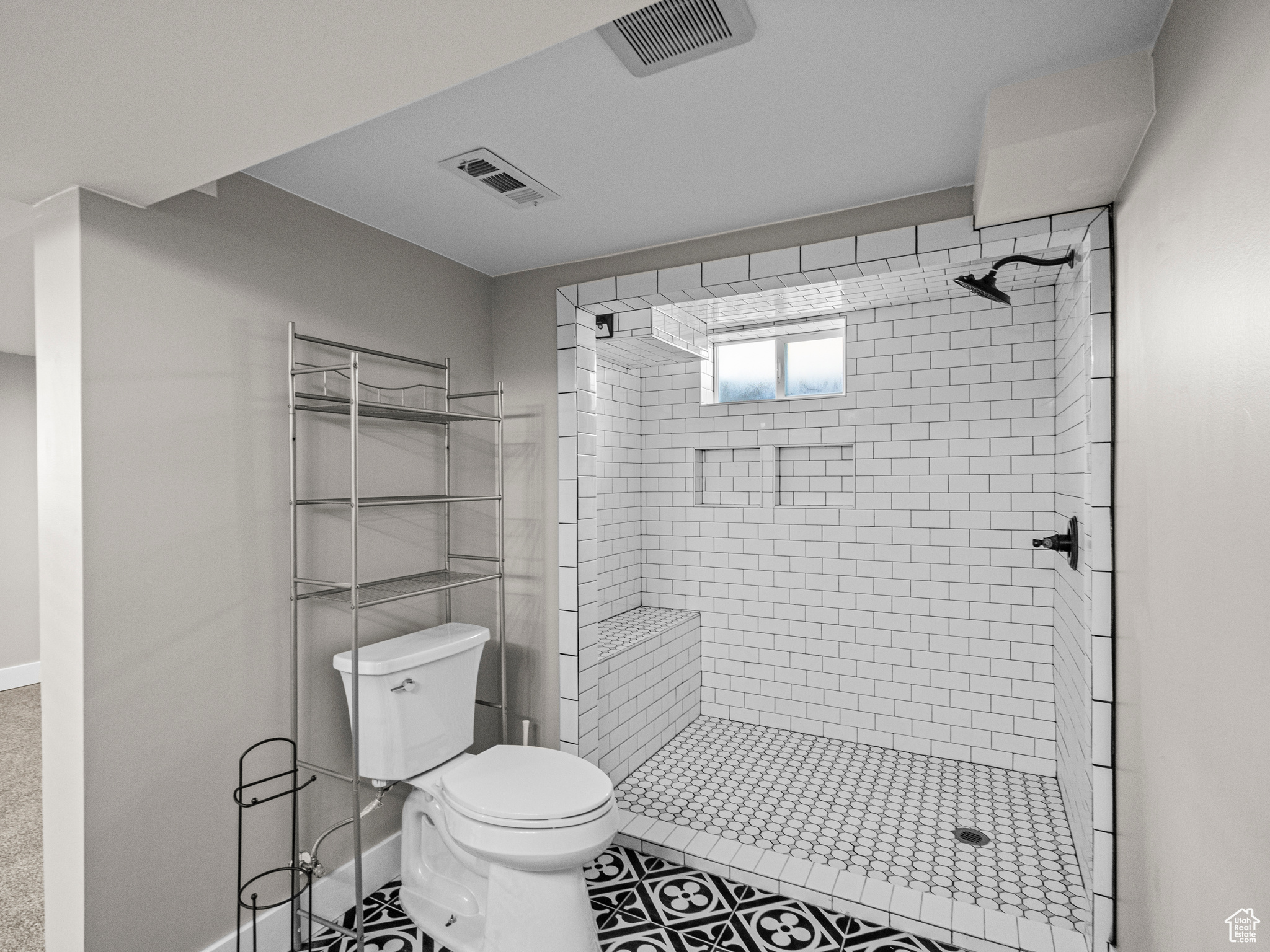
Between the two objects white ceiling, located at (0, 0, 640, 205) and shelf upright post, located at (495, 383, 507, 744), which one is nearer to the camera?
white ceiling, located at (0, 0, 640, 205)

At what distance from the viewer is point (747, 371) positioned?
377cm

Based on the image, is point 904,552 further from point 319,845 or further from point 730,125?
point 319,845

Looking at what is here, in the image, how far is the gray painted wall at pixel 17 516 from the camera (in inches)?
177

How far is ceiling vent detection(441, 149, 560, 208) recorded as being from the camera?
1.78 meters

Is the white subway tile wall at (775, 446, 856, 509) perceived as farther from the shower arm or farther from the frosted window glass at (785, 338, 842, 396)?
the shower arm

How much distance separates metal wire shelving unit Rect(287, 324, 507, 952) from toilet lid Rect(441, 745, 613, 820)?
28cm

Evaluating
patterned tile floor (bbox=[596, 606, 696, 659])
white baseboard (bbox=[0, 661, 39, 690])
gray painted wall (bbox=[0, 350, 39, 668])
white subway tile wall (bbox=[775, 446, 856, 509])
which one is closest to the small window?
white subway tile wall (bbox=[775, 446, 856, 509])

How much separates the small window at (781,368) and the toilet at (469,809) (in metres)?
2.11

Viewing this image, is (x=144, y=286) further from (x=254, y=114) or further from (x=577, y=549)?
(x=577, y=549)

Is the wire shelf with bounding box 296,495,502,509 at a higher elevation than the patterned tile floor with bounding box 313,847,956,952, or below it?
higher

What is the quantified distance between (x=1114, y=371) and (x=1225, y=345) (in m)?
0.86

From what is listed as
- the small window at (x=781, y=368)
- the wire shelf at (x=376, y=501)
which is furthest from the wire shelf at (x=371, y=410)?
the small window at (x=781, y=368)

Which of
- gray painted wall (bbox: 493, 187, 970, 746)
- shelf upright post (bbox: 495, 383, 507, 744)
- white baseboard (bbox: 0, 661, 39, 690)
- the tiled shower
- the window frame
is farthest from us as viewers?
white baseboard (bbox: 0, 661, 39, 690)

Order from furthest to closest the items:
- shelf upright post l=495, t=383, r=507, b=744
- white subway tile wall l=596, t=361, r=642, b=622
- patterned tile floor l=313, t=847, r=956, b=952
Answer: white subway tile wall l=596, t=361, r=642, b=622 < shelf upright post l=495, t=383, r=507, b=744 < patterned tile floor l=313, t=847, r=956, b=952
